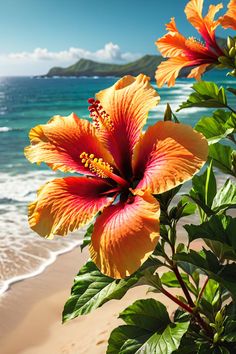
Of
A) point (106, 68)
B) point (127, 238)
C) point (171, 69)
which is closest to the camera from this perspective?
point (127, 238)

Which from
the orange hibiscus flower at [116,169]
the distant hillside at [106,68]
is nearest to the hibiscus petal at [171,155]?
the orange hibiscus flower at [116,169]

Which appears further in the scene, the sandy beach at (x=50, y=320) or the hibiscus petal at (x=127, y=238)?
the sandy beach at (x=50, y=320)

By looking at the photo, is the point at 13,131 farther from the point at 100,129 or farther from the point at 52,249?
the point at 100,129

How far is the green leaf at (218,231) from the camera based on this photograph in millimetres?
1151

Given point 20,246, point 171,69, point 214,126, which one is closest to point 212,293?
point 214,126

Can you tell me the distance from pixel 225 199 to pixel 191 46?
1.87 feet

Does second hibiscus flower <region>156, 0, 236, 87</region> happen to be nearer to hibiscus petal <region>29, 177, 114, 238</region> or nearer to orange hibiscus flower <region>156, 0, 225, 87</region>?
orange hibiscus flower <region>156, 0, 225, 87</region>

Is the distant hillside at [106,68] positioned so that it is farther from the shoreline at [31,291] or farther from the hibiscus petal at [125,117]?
the hibiscus petal at [125,117]

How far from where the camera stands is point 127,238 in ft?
3.07

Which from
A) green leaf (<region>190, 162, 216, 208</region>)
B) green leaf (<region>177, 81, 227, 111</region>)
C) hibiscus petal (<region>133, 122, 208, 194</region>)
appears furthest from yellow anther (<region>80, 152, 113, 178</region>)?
green leaf (<region>177, 81, 227, 111</region>)

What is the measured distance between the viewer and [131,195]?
1111 mm

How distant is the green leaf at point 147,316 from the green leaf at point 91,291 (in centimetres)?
19

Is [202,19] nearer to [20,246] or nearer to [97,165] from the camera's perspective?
[97,165]

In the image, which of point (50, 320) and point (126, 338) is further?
point (50, 320)
